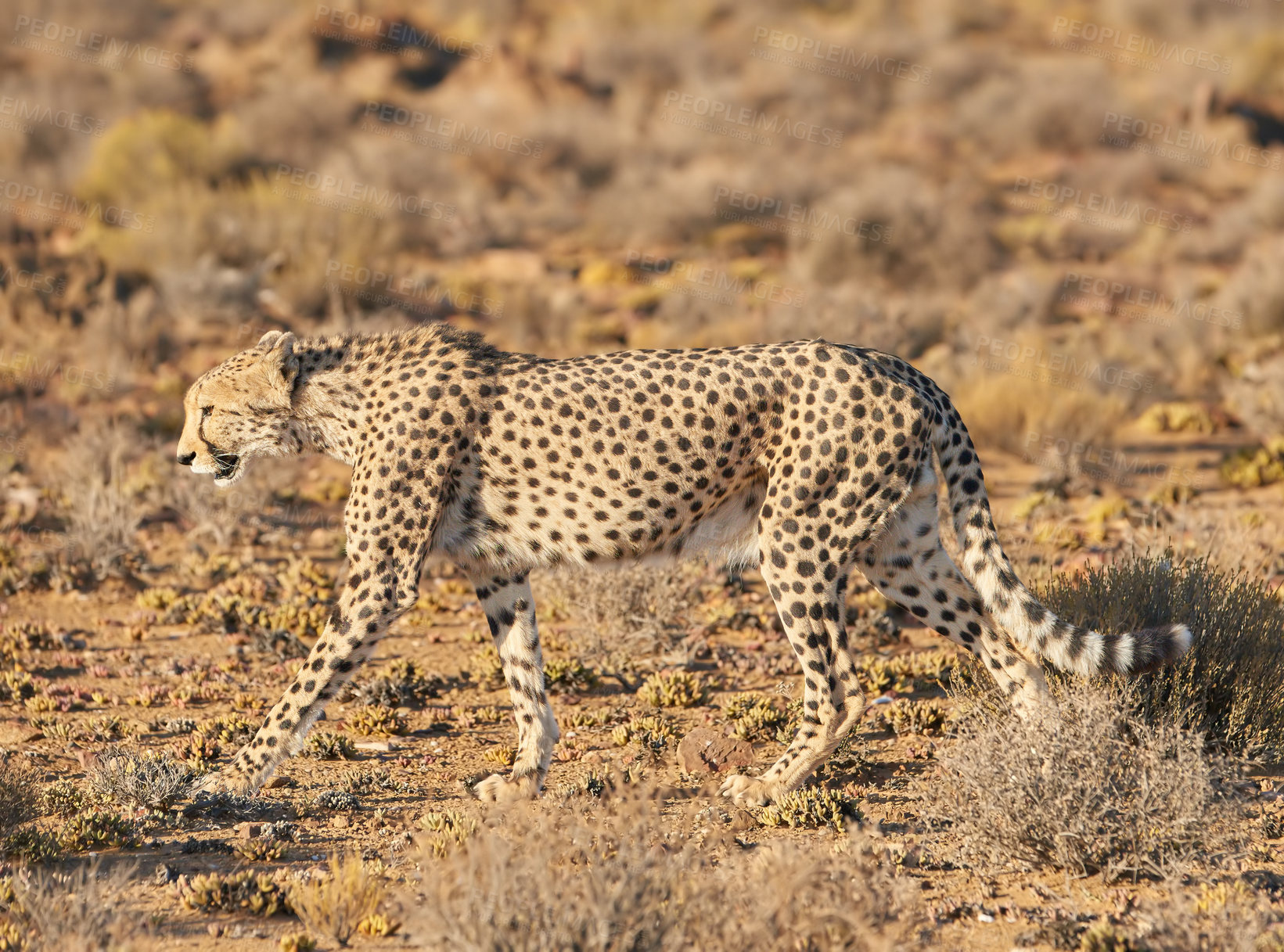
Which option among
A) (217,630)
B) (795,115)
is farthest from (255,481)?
(795,115)

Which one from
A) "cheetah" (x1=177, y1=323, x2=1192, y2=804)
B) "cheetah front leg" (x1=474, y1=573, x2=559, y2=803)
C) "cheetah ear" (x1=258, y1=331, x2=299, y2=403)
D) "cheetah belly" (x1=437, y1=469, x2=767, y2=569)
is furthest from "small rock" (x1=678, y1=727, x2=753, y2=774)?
"cheetah ear" (x1=258, y1=331, x2=299, y2=403)

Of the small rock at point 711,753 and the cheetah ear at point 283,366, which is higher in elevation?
the cheetah ear at point 283,366

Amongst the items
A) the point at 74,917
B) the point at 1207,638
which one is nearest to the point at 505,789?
the point at 74,917

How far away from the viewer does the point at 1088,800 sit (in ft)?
15.0

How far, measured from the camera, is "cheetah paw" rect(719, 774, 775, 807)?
544 centimetres

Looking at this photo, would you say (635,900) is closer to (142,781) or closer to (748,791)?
(748,791)

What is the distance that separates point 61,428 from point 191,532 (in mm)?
2702

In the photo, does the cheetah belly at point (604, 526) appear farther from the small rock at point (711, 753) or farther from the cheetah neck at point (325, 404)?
Result: the small rock at point (711, 753)

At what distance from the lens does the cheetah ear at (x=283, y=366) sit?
5.69 m

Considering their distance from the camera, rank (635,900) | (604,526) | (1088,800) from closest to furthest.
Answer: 1. (635,900)
2. (1088,800)
3. (604,526)

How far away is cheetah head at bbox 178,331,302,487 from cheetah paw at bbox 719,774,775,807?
2450 mm

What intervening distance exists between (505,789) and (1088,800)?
7.79 feet

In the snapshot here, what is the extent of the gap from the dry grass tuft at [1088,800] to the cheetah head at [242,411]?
Result: 3226 millimetres

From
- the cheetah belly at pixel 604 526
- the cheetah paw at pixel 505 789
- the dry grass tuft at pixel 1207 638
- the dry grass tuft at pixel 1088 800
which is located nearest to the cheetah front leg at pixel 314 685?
the cheetah belly at pixel 604 526
